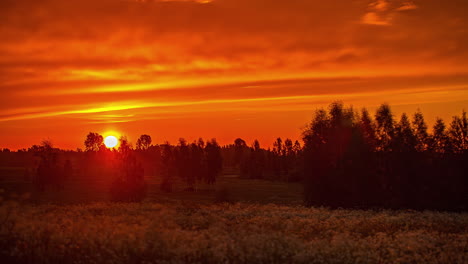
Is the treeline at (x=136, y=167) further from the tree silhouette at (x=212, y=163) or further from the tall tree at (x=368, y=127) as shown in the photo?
the tall tree at (x=368, y=127)

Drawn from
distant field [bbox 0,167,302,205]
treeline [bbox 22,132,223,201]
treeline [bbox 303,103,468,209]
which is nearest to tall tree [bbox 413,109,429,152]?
treeline [bbox 303,103,468,209]

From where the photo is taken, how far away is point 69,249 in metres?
13.9

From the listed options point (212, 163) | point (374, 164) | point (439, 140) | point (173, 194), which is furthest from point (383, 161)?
point (212, 163)

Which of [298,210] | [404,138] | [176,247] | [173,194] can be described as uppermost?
[404,138]

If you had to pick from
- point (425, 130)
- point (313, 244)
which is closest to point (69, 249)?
point (313, 244)

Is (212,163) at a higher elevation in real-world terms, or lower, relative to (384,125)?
lower

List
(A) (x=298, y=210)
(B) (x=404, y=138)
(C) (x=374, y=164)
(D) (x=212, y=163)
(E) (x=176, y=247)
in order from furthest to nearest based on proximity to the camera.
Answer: (D) (x=212, y=163) → (B) (x=404, y=138) → (C) (x=374, y=164) → (A) (x=298, y=210) → (E) (x=176, y=247)

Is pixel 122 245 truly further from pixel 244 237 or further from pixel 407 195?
pixel 407 195

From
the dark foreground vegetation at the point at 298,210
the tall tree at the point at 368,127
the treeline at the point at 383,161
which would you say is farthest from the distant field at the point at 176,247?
the tall tree at the point at 368,127

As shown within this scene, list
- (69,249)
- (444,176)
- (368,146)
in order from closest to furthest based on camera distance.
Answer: (69,249), (368,146), (444,176)

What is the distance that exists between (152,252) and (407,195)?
51030 millimetres

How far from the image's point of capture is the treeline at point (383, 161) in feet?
173

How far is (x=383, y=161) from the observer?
5988 cm

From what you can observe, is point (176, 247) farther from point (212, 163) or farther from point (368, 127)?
point (212, 163)
